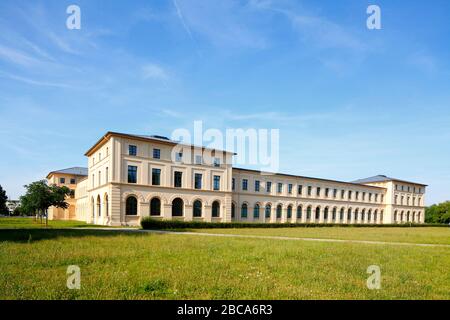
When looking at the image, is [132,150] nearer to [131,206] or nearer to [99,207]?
[131,206]

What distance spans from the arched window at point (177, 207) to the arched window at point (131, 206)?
518cm

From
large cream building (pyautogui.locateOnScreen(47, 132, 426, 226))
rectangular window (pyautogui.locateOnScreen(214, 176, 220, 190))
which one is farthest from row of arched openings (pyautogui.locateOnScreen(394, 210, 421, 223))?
rectangular window (pyautogui.locateOnScreen(214, 176, 220, 190))

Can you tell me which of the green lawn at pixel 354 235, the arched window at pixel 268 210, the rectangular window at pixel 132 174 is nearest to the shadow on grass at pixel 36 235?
the green lawn at pixel 354 235

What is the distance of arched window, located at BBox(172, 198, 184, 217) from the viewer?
4031cm

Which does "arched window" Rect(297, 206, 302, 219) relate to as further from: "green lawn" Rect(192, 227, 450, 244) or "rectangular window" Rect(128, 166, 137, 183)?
"rectangular window" Rect(128, 166, 137, 183)

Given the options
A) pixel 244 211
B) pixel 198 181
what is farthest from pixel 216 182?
pixel 244 211

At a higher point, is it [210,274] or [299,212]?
[210,274]

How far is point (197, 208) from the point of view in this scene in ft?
139

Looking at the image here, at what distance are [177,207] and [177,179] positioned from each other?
3641mm

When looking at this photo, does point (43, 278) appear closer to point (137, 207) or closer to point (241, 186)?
point (137, 207)

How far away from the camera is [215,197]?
144 feet

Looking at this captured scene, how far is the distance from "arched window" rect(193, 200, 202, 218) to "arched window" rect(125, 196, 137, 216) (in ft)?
27.4
